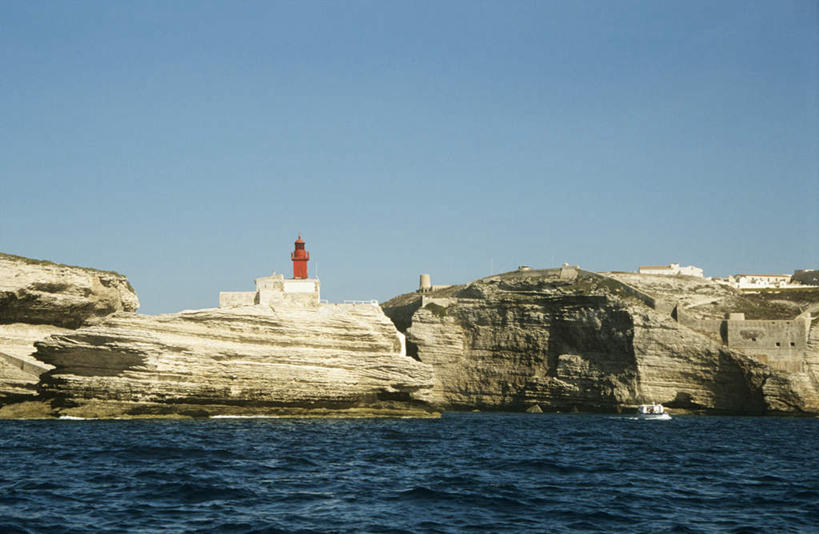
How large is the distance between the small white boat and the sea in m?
21.1

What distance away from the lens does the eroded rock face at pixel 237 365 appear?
1503 inches

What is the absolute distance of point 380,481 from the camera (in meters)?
22.1

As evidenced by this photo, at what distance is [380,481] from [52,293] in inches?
1138

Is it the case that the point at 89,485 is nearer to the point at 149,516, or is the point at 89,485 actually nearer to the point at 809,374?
the point at 149,516

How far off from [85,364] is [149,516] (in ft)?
78.3

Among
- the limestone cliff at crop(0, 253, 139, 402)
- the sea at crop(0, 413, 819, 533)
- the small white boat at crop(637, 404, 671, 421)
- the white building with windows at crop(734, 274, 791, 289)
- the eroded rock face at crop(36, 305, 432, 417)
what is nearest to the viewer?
the sea at crop(0, 413, 819, 533)

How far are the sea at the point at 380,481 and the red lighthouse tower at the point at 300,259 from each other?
28.9m

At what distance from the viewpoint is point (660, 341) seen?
6456 cm

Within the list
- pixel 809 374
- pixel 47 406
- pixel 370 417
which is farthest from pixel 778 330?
pixel 47 406

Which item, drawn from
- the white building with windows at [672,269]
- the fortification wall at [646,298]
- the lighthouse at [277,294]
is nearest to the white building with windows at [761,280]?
the white building with windows at [672,269]

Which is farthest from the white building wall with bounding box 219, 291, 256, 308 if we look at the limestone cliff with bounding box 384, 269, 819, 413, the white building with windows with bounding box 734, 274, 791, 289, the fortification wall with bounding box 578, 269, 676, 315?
the white building with windows with bounding box 734, 274, 791, 289

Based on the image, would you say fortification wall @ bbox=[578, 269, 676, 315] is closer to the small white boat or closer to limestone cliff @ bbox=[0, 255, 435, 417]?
the small white boat

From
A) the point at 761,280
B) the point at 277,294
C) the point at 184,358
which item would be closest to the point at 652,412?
the point at 277,294

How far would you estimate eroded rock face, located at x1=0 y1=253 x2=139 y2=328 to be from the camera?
42.8m
